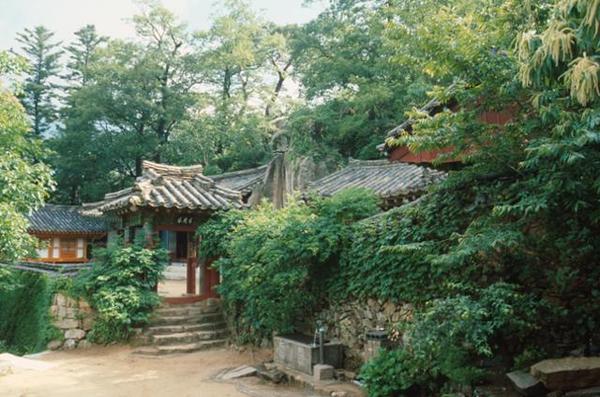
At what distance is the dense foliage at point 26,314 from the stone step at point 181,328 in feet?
7.97

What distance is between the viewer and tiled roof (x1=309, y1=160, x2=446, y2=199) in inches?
452

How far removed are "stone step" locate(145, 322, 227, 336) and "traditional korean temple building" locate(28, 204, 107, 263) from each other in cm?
1652

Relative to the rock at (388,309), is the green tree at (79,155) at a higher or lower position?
higher

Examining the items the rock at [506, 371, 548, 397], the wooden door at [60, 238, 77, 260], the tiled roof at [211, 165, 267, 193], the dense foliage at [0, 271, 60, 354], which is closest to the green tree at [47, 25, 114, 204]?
the wooden door at [60, 238, 77, 260]

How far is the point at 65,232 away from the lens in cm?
2698

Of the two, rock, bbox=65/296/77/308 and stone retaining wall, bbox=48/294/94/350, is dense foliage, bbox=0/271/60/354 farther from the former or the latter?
rock, bbox=65/296/77/308

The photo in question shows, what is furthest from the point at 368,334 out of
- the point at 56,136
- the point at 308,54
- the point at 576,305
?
the point at 56,136

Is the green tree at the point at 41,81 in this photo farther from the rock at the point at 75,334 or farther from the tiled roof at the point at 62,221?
Answer: the rock at the point at 75,334

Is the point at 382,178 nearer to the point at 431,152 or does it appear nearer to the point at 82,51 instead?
the point at 431,152

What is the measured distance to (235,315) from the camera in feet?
40.1

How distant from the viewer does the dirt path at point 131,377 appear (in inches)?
325

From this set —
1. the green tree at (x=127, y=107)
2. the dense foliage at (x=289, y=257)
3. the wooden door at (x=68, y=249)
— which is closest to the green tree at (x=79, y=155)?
the green tree at (x=127, y=107)

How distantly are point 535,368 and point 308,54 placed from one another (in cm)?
1929

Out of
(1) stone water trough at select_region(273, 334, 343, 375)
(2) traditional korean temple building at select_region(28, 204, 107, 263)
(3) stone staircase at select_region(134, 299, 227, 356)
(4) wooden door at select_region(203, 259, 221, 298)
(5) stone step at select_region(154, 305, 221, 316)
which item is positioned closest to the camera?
(1) stone water trough at select_region(273, 334, 343, 375)
